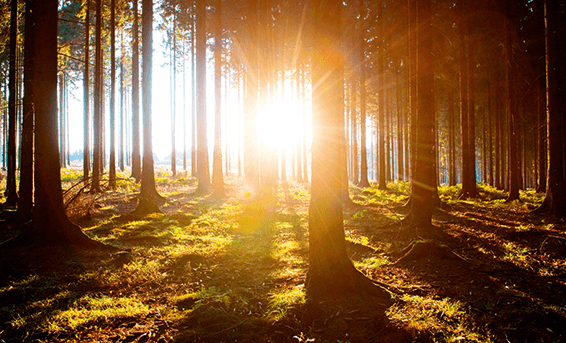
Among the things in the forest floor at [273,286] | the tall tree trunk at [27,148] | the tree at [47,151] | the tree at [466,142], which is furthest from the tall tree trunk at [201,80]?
the tree at [466,142]

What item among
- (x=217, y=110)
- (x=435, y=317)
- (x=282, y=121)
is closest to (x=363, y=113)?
(x=282, y=121)

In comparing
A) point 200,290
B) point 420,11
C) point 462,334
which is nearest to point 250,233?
point 200,290

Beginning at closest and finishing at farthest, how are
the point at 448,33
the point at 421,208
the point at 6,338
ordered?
1. the point at 6,338
2. the point at 421,208
3. the point at 448,33

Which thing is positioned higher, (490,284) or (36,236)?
(36,236)

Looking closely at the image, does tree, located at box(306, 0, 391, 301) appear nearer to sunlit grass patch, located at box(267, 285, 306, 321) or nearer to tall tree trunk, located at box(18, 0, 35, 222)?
sunlit grass patch, located at box(267, 285, 306, 321)

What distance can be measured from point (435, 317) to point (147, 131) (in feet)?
38.5

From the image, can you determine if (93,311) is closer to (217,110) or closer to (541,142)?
(217,110)

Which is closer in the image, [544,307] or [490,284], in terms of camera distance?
[544,307]

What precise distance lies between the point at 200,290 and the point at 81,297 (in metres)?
1.75

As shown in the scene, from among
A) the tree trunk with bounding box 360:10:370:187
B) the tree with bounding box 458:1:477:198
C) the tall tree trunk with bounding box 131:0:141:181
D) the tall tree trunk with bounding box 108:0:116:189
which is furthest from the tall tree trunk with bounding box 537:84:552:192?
the tall tree trunk with bounding box 108:0:116:189

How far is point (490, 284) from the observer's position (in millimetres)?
4613

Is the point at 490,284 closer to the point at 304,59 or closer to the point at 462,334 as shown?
the point at 462,334

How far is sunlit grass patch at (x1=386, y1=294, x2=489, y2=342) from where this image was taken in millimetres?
3262

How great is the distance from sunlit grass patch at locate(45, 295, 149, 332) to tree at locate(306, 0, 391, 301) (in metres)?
2.56
